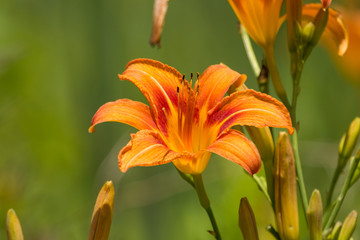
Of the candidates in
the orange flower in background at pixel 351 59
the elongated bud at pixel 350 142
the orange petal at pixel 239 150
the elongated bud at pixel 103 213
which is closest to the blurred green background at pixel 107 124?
the orange flower in background at pixel 351 59

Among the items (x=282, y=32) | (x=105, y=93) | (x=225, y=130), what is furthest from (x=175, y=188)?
(x=225, y=130)

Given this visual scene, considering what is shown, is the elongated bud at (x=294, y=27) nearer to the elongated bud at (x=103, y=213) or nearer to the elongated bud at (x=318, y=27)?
the elongated bud at (x=318, y=27)

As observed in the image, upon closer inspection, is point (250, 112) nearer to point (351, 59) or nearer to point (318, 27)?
point (318, 27)

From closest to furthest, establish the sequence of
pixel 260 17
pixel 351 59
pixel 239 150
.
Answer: pixel 239 150 → pixel 260 17 → pixel 351 59

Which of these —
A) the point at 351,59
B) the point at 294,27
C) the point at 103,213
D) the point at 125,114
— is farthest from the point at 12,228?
the point at 351,59

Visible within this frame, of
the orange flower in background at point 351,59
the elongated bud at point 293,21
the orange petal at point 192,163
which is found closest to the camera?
the orange petal at point 192,163

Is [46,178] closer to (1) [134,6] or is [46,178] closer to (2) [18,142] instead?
(2) [18,142]

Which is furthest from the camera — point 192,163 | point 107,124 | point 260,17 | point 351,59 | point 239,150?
point 351,59

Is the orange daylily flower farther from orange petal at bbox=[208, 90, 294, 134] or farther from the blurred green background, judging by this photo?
the blurred green background
